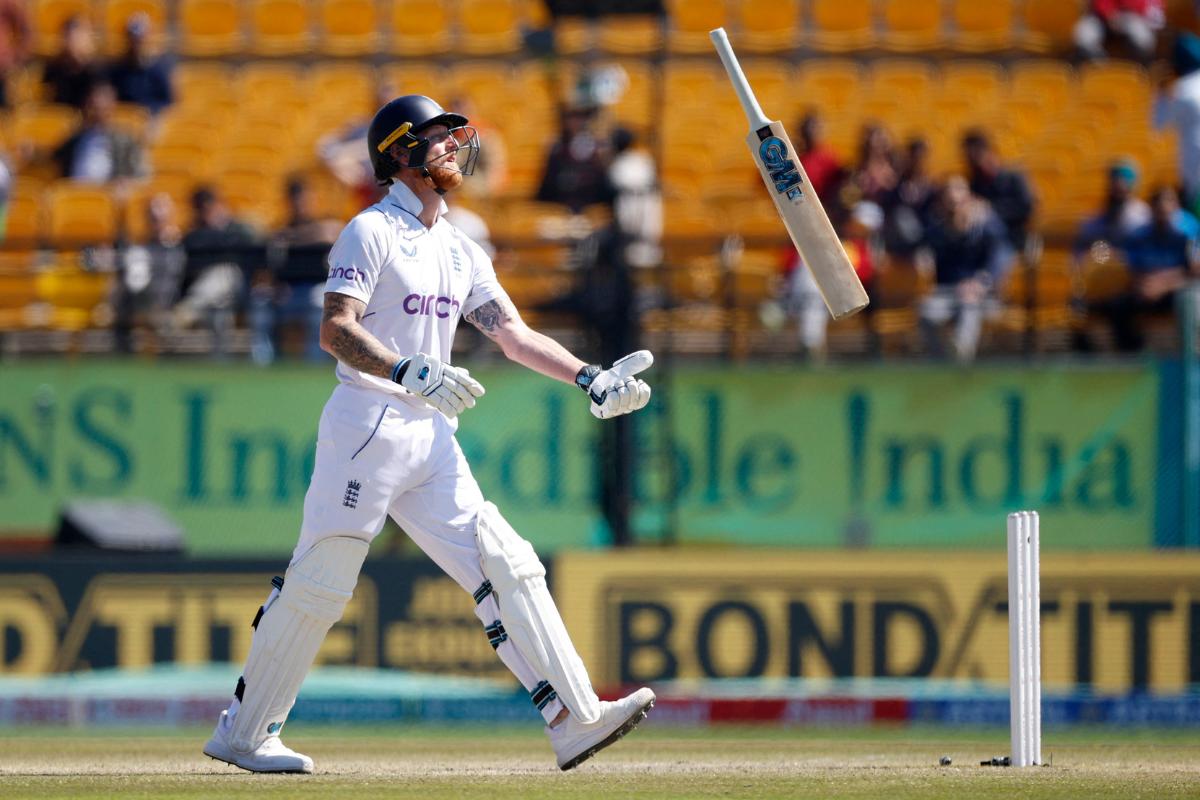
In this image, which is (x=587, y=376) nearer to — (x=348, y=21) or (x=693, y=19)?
(x=693, y=19)

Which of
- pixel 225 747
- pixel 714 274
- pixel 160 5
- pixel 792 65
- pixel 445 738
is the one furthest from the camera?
pixel 160 5

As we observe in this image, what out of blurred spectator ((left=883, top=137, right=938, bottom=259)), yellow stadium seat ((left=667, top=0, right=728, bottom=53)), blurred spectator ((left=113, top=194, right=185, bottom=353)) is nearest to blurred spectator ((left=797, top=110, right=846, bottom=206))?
blurred spectator ((left=883, top=137, right=938, bottom=259))

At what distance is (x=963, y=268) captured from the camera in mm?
12742

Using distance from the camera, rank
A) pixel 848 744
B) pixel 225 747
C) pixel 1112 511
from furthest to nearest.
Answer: pixel 1112 511 < pixel 848 744 < pixel 225 747

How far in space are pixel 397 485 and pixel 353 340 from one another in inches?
21.8

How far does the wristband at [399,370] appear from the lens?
6.37 metres

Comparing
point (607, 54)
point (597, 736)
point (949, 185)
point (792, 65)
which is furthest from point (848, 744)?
point (792, 65)

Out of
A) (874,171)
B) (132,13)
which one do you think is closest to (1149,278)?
(874,171)

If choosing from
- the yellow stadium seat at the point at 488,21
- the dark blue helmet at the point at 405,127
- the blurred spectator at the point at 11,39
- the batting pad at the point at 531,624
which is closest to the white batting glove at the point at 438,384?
the batting pad at the point at 531,624

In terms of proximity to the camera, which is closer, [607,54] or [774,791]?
[774,791]

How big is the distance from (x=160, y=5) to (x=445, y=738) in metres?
11.3

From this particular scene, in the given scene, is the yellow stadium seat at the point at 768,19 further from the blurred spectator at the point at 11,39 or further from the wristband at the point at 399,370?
the wristband at the point at 399,370

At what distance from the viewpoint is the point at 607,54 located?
623 inches

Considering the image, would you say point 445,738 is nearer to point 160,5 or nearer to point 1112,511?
point 1112,511
